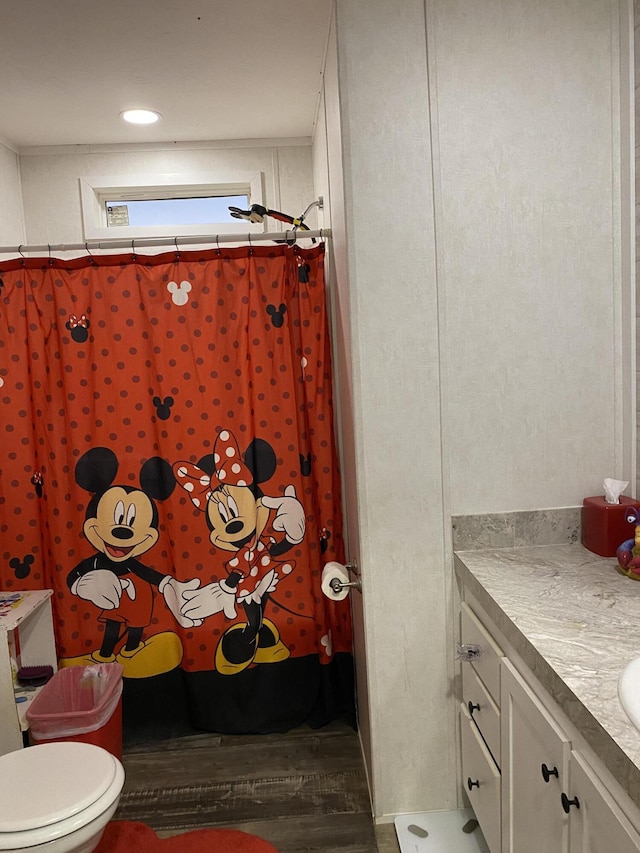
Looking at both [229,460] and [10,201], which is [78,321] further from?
[10,201]

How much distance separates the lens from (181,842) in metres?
2.03

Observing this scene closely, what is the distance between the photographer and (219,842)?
6.63 feet

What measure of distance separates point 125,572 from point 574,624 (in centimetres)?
165

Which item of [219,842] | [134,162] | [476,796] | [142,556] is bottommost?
[219,842]

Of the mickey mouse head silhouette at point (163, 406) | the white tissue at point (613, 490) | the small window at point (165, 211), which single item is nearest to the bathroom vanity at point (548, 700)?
the white tissue at point (613, 490)

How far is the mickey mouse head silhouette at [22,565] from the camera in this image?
250 cm

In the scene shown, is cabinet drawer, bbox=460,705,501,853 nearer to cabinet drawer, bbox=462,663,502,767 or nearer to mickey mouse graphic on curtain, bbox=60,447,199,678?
cabinet drawer, bbox=462,663,502,767

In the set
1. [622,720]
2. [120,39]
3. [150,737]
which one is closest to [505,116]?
[120,39]

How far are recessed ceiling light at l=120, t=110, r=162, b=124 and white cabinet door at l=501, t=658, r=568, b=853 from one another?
94.7 inches

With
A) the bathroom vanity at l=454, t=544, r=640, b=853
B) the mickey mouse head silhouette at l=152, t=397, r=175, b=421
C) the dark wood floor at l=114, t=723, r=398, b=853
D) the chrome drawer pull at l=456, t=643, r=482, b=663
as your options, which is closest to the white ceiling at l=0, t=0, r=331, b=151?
the mickey mouse head silhouette at l=152, t=397, r=175, b=421

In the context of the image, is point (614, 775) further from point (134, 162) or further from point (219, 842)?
point (134, 162)

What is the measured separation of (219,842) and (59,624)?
97cm

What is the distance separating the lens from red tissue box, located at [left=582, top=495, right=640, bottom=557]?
1.85 metres

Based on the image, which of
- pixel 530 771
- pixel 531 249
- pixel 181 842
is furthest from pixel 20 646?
pixel 531 249
